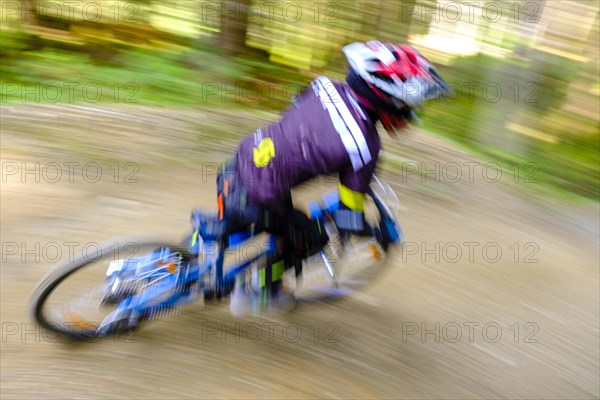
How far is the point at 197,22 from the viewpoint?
23.0 feet

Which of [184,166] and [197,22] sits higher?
[197,22]

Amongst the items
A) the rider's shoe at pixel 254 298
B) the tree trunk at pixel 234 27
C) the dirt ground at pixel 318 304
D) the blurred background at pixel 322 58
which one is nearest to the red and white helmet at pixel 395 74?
the rider's shoe at pixel 254 298

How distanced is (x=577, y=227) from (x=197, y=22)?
551 cm

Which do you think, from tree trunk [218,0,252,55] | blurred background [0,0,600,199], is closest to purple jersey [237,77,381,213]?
blurred background [0,0,600,199]

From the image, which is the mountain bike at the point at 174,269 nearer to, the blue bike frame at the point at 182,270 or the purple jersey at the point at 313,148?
the blue bike frame at the point at 182,270

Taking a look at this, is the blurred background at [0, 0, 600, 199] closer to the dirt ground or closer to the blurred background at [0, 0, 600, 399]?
the blurred background at [0, 0, 600, 399]

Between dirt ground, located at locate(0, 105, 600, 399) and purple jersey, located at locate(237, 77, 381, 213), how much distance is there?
1.09 metres

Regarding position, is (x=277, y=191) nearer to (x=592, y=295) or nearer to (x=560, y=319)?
(x=560, y=319)

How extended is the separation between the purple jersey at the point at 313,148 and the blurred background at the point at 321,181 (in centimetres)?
116

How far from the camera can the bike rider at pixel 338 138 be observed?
2156 mm

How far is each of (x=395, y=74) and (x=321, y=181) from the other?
2.83m

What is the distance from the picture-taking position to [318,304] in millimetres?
3289

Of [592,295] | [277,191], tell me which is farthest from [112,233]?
[592,295]

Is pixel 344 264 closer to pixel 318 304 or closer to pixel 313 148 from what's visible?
pixel 318 304
